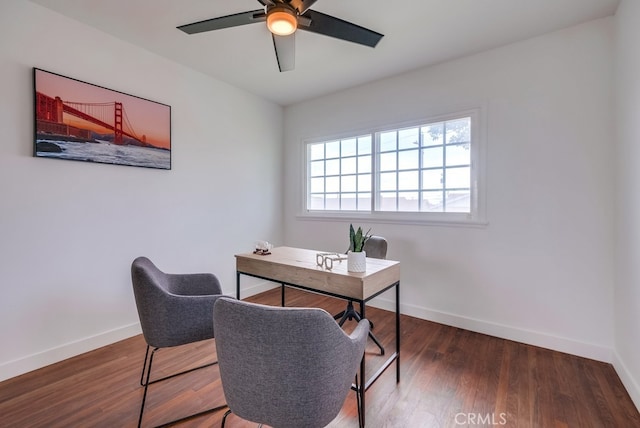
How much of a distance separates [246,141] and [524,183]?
301 centimetres

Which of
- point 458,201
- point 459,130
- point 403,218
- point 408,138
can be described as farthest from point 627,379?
point 408,138

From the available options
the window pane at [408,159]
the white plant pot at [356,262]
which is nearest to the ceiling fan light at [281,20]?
the white plant pot at [356,262]

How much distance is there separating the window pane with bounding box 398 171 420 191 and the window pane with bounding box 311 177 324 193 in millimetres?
1145

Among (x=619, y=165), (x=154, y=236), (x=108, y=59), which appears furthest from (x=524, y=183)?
(x=108, y=59)

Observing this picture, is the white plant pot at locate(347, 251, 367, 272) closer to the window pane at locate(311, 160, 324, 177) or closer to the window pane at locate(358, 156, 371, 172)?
the window pane at locate(358, 156, 371, 172)

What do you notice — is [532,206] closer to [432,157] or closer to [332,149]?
[432,157]

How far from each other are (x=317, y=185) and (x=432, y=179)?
158 centimetres

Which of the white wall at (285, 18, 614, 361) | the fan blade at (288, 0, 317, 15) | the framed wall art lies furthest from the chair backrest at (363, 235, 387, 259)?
the framed wall art

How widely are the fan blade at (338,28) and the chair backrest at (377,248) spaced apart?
1610 mm

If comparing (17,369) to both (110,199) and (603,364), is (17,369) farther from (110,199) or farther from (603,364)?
(603,364)

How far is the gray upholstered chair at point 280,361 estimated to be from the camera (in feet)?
3.18

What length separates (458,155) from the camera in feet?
9.33

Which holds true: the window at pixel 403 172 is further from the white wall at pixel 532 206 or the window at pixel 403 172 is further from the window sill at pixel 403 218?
the white wall at pixel 532 206

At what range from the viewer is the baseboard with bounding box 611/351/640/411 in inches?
66.9
